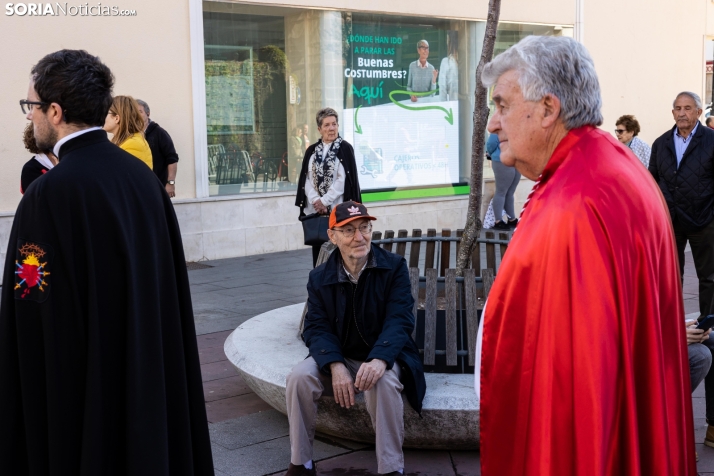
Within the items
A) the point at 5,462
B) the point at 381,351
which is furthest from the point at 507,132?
A: the point at 381,351

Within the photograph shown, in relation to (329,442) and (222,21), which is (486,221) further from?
(329,442)

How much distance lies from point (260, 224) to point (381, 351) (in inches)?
282

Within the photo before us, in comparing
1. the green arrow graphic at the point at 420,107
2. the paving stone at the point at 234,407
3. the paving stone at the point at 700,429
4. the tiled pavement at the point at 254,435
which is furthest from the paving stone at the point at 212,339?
the green arrow graphic at the point at 420,107

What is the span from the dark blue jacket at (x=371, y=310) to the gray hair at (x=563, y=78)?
7.11 feet

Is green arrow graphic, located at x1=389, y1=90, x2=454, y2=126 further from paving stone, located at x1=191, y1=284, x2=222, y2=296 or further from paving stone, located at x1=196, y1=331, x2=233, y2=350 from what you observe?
paving stone, located at x1=196, y1=331, x2=233, y2=350

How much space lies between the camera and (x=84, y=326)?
101 inches

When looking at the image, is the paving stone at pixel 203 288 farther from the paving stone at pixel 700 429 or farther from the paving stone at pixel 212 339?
the paving stone at pixel 700 429

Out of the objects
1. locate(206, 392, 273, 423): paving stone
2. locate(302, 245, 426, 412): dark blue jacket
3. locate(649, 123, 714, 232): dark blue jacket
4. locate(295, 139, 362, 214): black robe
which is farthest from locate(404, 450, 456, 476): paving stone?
locate(295, 139, 362, 214): black robe

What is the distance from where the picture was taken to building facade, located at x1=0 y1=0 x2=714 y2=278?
31.7 feet

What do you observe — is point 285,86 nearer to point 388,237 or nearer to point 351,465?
point 388,237

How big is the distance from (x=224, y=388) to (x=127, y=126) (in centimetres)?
213

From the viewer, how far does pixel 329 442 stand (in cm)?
451

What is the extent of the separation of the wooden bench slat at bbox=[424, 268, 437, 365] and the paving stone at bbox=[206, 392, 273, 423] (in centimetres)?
107
